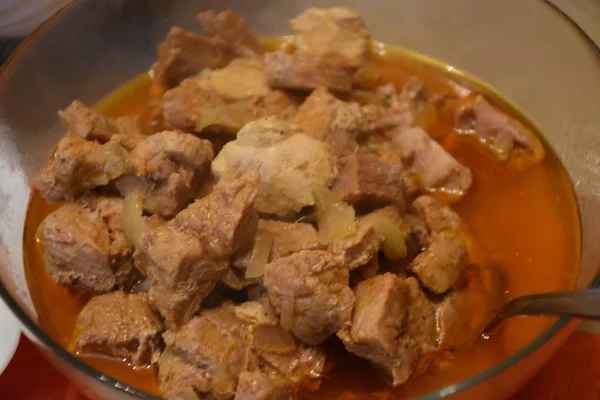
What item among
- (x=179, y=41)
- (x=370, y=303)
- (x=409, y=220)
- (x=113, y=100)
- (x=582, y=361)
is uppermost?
(x=179, y=41)

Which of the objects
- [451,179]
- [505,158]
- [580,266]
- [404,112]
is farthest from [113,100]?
[580,266]

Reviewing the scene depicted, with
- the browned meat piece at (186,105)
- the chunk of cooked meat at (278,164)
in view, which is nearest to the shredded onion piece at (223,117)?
the browned meat piece at (186,105)

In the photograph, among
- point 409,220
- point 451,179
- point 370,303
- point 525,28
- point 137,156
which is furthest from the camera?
point 525,28

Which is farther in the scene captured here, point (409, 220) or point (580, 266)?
point (409, 220)

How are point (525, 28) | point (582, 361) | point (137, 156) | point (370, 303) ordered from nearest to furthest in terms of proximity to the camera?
point (370, 303), point (582, 361), point (137, 156), point (525, 28)

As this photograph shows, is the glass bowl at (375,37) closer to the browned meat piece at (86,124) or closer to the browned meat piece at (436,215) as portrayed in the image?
the browned meat piece at (86,124)

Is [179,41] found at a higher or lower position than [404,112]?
higher

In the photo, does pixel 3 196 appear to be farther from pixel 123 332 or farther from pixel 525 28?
pixel 525 28
